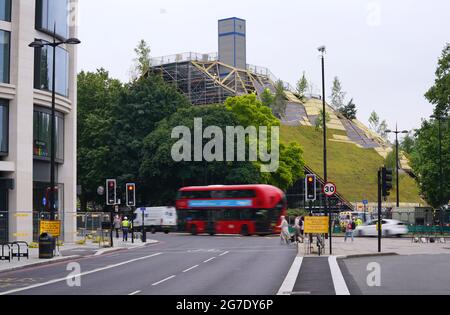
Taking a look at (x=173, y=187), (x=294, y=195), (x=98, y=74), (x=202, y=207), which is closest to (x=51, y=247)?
(x=202, y=207)

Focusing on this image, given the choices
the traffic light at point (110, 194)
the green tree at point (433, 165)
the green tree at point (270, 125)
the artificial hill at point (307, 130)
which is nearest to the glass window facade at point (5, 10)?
the traffic light at point (110, 194)

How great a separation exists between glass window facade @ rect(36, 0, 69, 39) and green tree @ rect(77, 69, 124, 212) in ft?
96.1

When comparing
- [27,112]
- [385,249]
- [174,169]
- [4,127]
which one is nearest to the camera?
[385,249]

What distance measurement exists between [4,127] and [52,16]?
352 inches

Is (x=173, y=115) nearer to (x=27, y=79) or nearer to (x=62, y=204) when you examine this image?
(x=62, y=204)

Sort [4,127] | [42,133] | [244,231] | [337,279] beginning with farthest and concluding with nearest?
1. [244,231]
2. [42,133]
3. [4,127]
4. [337,279]

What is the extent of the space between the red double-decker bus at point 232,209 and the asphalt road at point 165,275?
65.8ft

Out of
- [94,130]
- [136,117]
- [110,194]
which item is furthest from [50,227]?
[94,130]

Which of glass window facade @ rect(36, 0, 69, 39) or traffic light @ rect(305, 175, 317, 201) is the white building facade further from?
traffic light @ rect(305, 175, 317, 201)

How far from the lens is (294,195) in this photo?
11288cm

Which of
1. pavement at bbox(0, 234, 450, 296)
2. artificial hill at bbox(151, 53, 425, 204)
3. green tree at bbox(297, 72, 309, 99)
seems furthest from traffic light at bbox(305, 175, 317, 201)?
green tree at bbox(297, 72, 309, 99)

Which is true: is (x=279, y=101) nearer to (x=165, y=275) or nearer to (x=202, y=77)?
(x=202, y=77)

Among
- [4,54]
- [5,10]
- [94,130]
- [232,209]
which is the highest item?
[5,10]

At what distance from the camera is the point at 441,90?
65500mm
